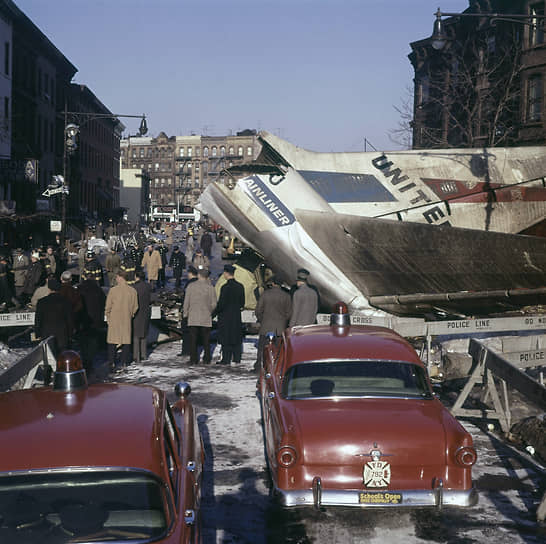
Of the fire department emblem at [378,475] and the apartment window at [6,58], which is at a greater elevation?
the apartment window at [6,58]

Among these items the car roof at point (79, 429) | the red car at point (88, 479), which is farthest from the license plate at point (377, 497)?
the car roof at point (79, 429)

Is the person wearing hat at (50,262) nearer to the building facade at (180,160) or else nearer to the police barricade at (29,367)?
the police barricade at (29,367)

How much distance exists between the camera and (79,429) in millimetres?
4172

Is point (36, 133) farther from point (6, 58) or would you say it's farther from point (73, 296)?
point (73, 296)

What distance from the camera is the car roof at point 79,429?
3.89m

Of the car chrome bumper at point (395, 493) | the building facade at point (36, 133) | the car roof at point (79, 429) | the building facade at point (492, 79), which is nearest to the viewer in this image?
the car roof at point (79, 429)

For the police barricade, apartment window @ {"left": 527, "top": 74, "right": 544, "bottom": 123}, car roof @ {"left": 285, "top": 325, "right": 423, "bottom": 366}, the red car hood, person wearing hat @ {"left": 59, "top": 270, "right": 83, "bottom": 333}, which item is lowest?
the red car hood

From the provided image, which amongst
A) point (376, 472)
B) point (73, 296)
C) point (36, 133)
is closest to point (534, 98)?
point (73, 296)

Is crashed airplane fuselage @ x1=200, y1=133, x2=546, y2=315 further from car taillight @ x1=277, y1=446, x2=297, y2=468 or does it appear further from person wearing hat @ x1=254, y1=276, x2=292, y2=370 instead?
car taillight @ x1=277, y1=446, x2=297, y2=468

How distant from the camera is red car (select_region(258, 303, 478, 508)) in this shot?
5.79 meters

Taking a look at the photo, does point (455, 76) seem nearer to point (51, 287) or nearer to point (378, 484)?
point (51, 287)

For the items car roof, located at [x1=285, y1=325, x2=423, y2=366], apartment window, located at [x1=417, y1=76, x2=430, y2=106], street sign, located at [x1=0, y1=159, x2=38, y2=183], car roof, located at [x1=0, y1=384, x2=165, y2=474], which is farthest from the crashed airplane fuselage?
apartment window, located at [x1=417, y1=76, x2=430, y2=106]

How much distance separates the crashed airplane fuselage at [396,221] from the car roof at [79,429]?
40.3 feet

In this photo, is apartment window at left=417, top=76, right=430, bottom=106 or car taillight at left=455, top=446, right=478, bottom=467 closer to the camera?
car taillight at left=455, top=446, right=478, bottom=467
